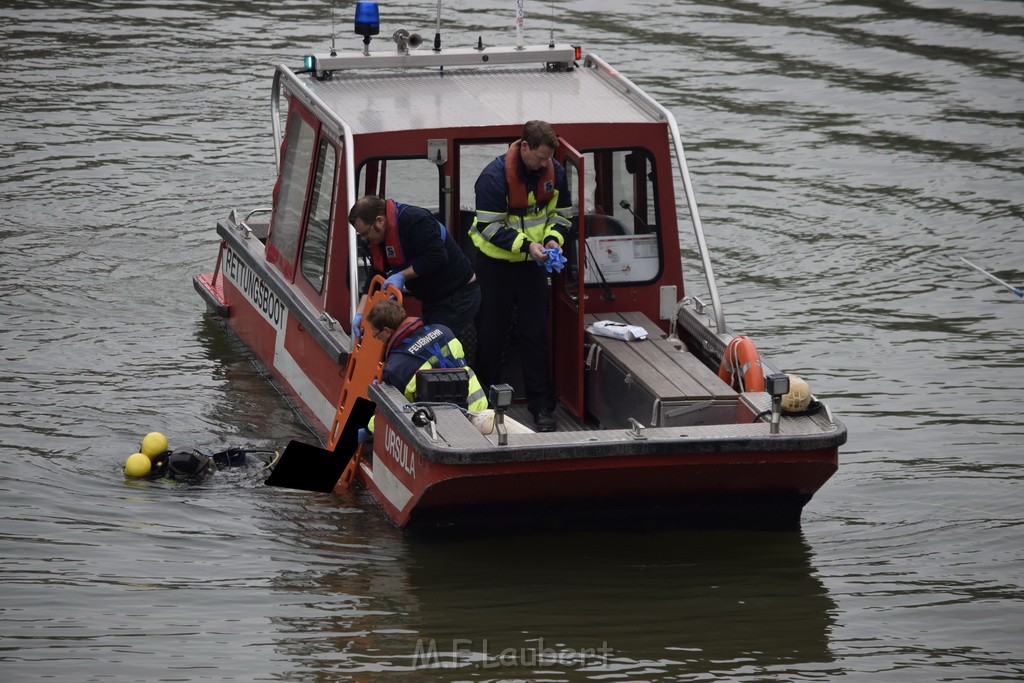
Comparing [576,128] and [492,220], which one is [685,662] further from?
[576,128]

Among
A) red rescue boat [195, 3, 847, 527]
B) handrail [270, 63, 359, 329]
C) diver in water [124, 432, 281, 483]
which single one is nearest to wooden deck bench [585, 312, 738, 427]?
red rescue boat [195, 3, 847, 527]

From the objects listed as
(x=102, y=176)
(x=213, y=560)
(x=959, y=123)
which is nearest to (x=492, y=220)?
(x=213, y=560)

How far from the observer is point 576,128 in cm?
920

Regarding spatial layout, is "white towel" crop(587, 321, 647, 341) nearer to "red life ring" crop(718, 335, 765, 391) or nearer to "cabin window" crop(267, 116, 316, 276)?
"red life ring" crop(718, 335, 765, 391)

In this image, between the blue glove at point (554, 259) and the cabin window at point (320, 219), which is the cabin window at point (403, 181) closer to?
the cabin window at point (320, 219)

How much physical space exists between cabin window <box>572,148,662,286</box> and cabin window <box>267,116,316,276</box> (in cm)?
168

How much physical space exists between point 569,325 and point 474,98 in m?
1.47

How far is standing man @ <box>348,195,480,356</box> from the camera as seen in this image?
28.1ft

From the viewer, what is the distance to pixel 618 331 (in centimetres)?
899

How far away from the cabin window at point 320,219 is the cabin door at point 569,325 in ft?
4.37

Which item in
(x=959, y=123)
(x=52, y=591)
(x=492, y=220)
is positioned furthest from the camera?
(x=959, y=123)

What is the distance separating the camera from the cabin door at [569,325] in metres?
9.00

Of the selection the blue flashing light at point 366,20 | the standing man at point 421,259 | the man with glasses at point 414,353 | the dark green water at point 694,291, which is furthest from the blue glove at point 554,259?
the blue flashing light at point 366,20

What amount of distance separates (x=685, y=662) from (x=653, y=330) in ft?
8.53
